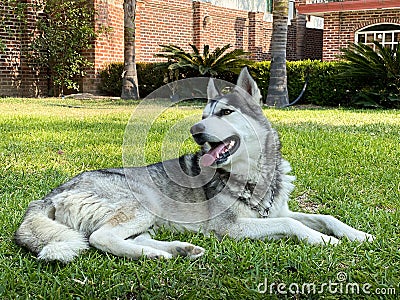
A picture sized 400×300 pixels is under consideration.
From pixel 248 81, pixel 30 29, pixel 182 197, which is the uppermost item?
pixel 30 29

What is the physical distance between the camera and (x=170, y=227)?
3.52m

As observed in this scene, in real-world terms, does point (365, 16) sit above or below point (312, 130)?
above

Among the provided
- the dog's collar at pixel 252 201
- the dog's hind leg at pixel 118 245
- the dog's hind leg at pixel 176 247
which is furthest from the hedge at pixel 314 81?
the dog's hind leg at pixel 118 245

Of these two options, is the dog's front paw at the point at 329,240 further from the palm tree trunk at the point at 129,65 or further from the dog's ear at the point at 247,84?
the palm tree trunk at the point at 129,65

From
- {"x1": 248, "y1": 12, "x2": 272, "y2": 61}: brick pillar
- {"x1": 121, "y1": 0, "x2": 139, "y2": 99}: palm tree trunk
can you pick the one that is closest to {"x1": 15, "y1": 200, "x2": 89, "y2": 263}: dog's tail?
{"x1": 121, "y1": 0, "x2": 139, "y2": 99}: palm tree trunk

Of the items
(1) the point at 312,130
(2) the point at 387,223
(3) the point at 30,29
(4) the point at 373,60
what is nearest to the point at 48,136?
(1) the point at 312,130

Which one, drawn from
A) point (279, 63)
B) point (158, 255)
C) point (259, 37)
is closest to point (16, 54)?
point (279, 63)

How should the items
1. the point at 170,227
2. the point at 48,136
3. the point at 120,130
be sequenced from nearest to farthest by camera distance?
the point at 170,227
the point at 48,136
the point at 120,130

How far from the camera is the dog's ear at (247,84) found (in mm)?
3578

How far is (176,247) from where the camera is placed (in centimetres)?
300

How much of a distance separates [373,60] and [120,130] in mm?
8149

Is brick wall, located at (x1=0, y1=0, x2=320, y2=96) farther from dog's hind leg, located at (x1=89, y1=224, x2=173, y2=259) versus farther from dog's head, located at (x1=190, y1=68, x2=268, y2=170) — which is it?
dog's hind leg, located at (x1=89, y1=224, x2=173, y2=259)

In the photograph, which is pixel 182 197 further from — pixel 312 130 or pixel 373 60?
pixel 373 60

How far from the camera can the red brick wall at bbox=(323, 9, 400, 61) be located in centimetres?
1884
